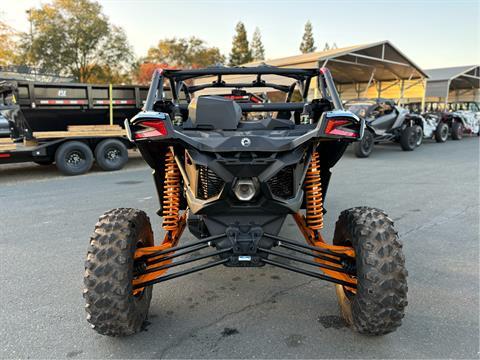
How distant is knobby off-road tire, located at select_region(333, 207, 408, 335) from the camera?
2275 millimetres

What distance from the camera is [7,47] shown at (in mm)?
29094

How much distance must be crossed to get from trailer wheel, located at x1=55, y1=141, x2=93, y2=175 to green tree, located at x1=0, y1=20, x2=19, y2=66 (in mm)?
24219

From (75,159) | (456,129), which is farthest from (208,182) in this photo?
(456,129)

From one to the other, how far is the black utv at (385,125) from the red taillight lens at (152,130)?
10.3 meters

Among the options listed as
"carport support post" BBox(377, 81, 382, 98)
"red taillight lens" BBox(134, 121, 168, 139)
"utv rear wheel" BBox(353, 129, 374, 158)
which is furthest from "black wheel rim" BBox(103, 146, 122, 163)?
"carport support post" BBox(377, 81, 382, 98)

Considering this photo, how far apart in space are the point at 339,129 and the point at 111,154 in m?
8.50

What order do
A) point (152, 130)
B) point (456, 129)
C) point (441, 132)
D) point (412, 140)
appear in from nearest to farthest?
point (152, 130)
point (412, 140)
point (441, 132)
point (456, 129)

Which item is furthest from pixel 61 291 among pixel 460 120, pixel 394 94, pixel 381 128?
pixel 394 94

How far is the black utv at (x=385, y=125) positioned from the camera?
40.0 ft

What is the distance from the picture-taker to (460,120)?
18797 millimetres

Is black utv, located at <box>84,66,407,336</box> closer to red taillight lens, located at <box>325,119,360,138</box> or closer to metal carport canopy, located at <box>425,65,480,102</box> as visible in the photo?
red taillight lens, located at <box>325,119,360,138</box>

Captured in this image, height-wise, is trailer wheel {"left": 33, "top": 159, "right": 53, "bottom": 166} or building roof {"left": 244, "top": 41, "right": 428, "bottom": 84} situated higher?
building roof {"left": 244, "top": 41, "right": 428, "bottom": 84}

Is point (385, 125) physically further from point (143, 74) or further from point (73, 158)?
point (143, 74)

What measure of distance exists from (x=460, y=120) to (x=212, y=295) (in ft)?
64.2
